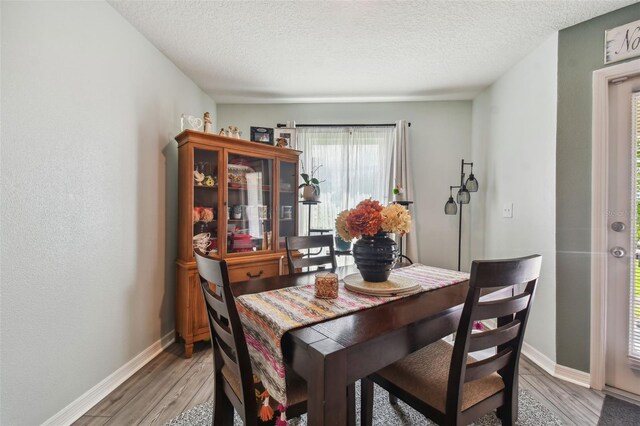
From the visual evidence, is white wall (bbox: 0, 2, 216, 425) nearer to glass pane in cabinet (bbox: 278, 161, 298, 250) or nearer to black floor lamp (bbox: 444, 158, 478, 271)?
glass pane in cabinet (bbox: 278, 161, 298, 250)

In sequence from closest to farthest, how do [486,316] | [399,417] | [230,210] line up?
[486,316] < [399,417] < [230,210]

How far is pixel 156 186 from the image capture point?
90.4 inches

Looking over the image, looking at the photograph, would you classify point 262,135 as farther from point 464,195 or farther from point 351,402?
point 351,402

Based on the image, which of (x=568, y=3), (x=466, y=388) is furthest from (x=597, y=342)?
(x=568, y=3)

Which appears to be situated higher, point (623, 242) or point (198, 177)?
point (198, 177)

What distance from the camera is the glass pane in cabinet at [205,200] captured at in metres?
2.38

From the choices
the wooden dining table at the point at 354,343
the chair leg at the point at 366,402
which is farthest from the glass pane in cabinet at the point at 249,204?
the wooden dining table at the point at 354,343

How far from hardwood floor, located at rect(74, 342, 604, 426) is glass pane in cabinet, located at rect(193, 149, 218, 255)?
0.89 m

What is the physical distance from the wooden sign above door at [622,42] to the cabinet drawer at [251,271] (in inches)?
112

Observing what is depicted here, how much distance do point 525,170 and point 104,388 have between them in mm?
3400

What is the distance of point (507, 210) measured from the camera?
262 cm

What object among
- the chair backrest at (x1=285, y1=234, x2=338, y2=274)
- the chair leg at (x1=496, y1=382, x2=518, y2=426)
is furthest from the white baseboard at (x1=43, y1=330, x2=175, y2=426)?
the chair leg at (x1=496, y1=382, x2=518, y2=426)

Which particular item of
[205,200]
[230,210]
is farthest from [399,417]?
[205,200]

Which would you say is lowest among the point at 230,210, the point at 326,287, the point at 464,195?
the point at 326,287
